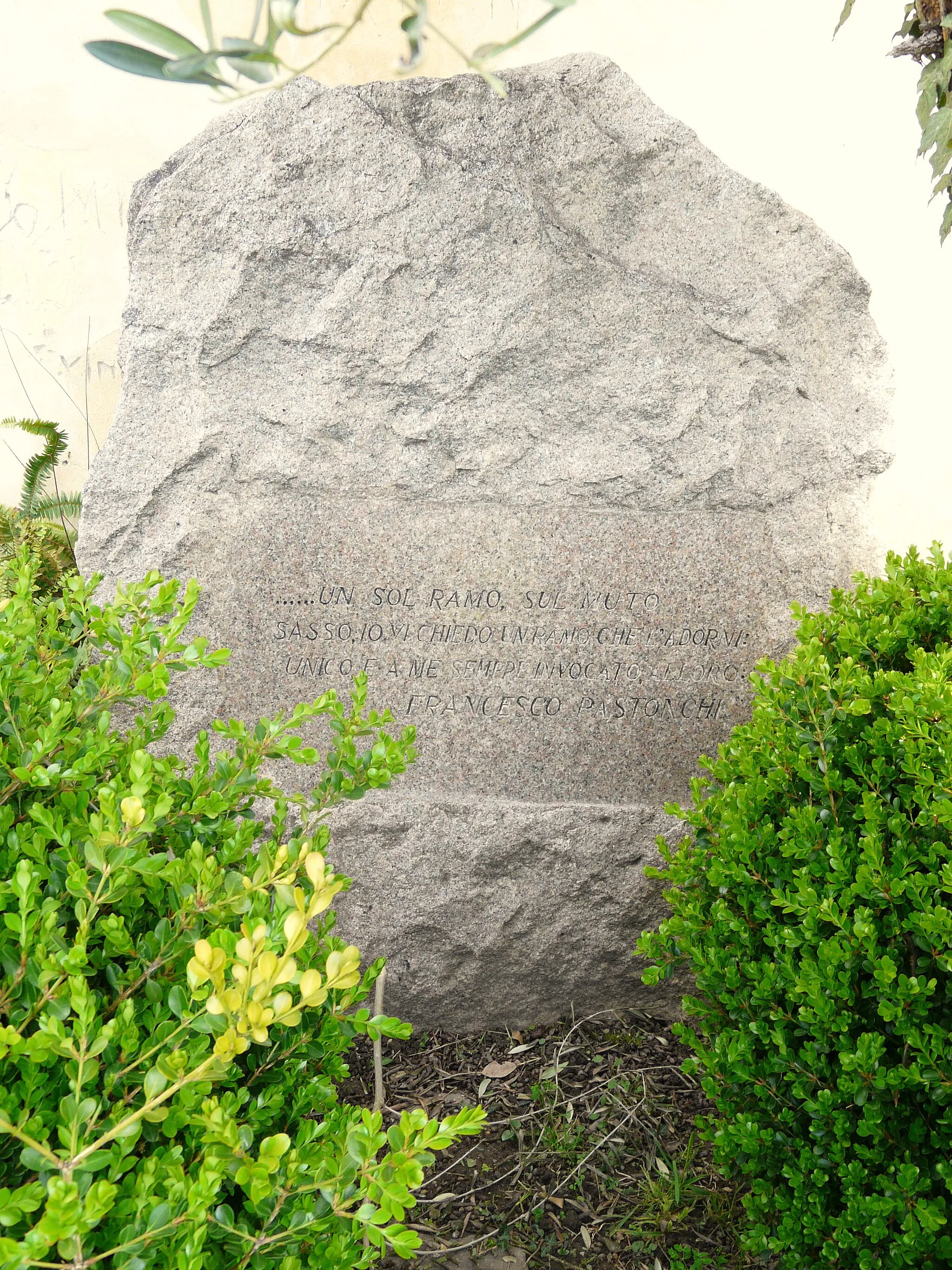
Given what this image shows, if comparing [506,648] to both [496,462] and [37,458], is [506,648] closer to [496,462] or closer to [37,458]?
[496,462]

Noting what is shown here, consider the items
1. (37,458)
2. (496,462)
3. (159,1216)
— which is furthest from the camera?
(37,458)

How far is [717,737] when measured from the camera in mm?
2838

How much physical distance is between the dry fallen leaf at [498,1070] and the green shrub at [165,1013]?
1.41 meters

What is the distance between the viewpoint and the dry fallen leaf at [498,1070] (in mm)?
2693

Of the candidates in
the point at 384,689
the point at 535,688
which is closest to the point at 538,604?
the point at 535,688

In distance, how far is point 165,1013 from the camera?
105cm

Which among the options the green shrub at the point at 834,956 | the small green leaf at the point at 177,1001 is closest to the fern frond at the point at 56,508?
the green shrub at the point at 834,956

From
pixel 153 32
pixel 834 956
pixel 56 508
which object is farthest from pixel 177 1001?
pixel 56 508

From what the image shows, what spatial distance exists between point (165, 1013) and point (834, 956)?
1119 mm

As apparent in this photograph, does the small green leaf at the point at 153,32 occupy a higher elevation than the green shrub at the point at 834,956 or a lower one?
higher

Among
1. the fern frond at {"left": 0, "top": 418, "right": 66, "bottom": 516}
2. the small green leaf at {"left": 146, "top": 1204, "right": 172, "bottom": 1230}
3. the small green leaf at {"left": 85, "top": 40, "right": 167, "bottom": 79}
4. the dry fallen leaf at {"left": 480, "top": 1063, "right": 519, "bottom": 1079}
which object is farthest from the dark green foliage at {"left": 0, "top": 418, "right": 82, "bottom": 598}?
the small green leaf at {"left": 146, "top": 1204, "right": 172, "bottom": 1230}

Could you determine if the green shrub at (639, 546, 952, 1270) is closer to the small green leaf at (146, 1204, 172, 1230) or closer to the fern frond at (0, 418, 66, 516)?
the small green leaf at (146, 1204, 172, 1230)

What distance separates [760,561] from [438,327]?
1.17 metres

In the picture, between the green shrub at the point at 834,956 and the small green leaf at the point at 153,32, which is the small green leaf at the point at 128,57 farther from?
the green shrub at the point at 834,956
